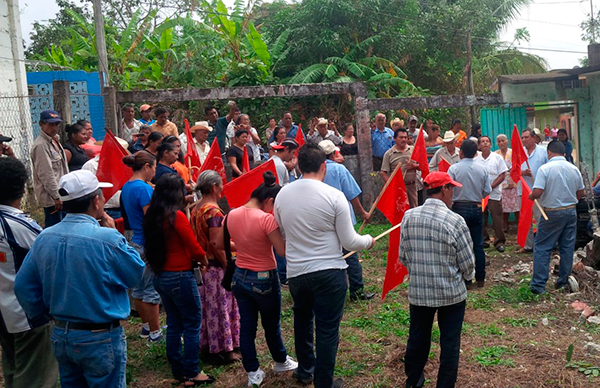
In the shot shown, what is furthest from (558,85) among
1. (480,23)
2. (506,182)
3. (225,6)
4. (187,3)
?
(187,3)

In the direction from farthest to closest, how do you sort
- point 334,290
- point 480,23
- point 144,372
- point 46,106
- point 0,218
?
1. point 480,23
2. point 46,106
3. point 144,372
4. point 334,290
5. point 0,218

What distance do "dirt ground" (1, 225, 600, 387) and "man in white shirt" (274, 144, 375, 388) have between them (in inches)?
36.2

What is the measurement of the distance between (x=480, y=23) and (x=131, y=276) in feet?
71.0

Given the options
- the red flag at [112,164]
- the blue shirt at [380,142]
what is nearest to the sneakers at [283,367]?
the red flag at [112,164]

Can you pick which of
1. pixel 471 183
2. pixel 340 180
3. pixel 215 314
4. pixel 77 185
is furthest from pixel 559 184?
pixel 77 185

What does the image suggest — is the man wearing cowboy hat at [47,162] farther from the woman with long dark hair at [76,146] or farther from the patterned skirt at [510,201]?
the patterned skirt at [510,201]

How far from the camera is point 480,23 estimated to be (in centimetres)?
2245

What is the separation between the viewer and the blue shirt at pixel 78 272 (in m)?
3.41

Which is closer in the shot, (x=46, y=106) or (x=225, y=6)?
(x=46, y=106)

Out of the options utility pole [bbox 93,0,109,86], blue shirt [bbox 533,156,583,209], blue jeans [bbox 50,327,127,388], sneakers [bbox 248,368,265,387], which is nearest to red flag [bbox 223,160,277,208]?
sneakers [bbox 248,368,265,387]

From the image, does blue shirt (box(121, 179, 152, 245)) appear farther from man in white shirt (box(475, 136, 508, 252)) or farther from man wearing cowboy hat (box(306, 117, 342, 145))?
man wearing cowboy hat (box(306, 117, 342, 145))

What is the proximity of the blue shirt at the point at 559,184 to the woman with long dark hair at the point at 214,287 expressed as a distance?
14.3 ft

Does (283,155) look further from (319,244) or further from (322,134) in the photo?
(322,134)

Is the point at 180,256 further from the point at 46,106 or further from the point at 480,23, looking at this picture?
the point at 480,23
